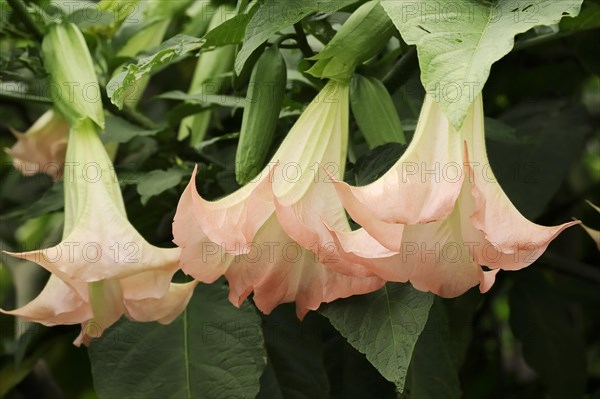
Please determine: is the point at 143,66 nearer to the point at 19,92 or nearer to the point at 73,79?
the point at 73,79

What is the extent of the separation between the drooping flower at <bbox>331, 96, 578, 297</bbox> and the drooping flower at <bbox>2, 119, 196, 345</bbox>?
21cm

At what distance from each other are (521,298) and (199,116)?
595 millimetres

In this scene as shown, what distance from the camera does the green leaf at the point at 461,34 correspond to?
2.05 ft

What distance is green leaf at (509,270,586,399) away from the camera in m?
1.32

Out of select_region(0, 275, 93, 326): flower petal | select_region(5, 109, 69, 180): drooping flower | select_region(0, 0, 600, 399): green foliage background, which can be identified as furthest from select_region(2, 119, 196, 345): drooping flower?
select_region(5, 109, 69, 180): drooping flower

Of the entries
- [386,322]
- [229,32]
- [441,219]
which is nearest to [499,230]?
[441,219]

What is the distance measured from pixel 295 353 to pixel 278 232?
0.31 meters

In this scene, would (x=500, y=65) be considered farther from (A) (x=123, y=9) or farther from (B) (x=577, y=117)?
(A) (x=123, y=9)

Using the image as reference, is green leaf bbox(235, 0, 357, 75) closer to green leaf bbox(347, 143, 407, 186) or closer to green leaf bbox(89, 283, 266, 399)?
green leaf bbox(347, 143, 407, 186)

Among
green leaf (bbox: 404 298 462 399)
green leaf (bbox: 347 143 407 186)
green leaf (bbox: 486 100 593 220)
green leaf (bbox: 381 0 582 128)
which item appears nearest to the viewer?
green leaf (bbox: 381 0 582 128)

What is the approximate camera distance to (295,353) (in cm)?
101

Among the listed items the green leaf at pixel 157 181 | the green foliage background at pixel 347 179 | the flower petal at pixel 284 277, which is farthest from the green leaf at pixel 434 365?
the green leaf at pixel 157 181

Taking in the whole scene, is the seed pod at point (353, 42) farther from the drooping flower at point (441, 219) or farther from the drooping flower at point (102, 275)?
the drooping flower at point (102, 275)

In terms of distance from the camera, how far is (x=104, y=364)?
3.12 ft
